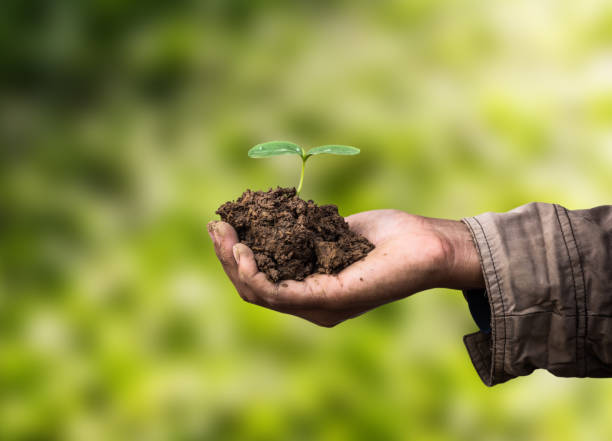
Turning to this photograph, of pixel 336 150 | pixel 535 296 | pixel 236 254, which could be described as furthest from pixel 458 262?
pixel 236 254

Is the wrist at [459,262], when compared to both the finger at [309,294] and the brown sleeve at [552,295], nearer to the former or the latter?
the brown sleeve at [552,295]

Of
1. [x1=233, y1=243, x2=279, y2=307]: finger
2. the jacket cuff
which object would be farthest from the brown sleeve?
[x1=233, y1=243, x2=279, y2=307]: finger

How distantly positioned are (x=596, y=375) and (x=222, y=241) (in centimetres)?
84

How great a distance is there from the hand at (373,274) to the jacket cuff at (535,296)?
80 millimetres

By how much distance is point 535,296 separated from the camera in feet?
3.96

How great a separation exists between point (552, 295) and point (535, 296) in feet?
0.11

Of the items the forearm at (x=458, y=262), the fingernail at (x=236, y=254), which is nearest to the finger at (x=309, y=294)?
the fingernail at (x=236, y=254)

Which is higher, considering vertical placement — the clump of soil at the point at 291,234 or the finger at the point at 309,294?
the clump of soil at the point at 291,234

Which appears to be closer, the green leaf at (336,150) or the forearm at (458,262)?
the forearm at (458,262)

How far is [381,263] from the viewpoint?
124 cm

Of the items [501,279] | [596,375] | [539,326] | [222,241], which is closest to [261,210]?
[222,241]

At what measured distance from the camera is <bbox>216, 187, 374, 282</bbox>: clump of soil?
1.27 metres

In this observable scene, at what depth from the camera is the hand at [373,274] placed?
121 centimetres

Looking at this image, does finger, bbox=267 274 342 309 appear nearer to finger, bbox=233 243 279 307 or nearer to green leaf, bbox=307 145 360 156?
finger, bbox=233 243 279 307
